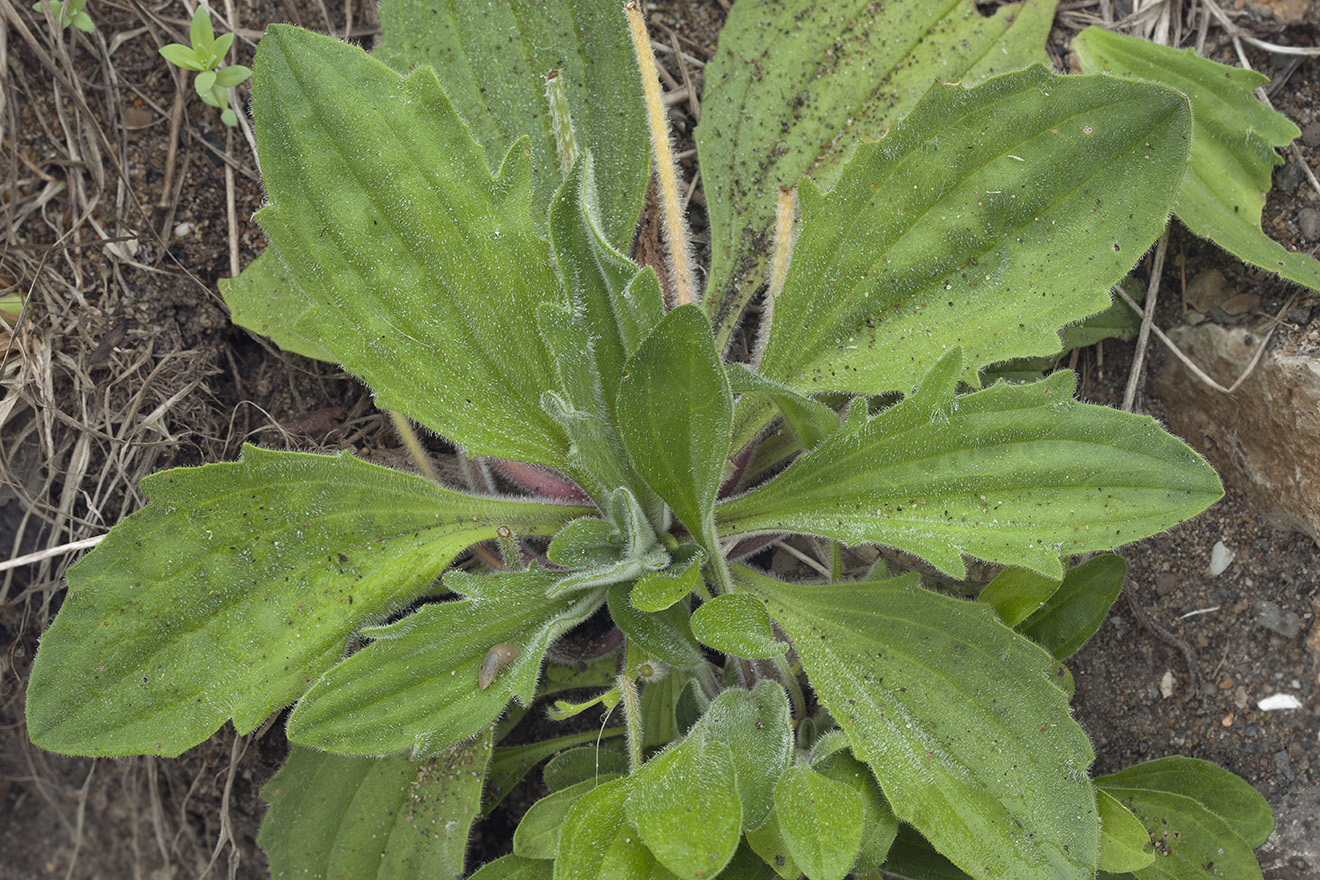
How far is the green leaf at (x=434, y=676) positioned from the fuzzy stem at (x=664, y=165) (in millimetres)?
857

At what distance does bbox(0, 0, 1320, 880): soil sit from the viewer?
2.32 metres

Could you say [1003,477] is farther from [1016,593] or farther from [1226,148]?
[1226,148]

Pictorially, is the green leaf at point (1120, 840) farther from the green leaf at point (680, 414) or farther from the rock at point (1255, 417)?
the green leaf at point (680, 414)

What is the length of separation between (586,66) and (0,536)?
78.5 inches

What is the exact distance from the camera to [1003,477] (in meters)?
1.92

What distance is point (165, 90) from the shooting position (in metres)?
2.68

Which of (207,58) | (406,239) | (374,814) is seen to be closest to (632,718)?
(374,814)

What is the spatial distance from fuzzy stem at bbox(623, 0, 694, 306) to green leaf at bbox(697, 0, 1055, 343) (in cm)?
18

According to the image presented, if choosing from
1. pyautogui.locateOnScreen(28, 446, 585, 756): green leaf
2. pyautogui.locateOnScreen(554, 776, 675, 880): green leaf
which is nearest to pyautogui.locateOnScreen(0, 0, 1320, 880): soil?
pyautogui.locateOnScreen(28, 446, 585, 756): green leaf

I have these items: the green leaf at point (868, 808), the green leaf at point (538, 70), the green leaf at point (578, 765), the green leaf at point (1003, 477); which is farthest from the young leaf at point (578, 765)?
the green leaf at point (538, 70)

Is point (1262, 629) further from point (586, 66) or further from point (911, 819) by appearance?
point (586, 66)

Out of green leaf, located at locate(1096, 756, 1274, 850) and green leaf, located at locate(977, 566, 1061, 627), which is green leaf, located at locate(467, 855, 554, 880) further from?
green leaf, located at locate(1096, 756, 1274, 850)

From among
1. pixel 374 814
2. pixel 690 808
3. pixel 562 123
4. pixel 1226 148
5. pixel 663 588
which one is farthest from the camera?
pixel 1226 148

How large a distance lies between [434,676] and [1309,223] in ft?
7.71
